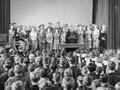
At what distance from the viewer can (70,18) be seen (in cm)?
1894

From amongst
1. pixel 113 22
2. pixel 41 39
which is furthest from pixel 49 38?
pixel 113 22

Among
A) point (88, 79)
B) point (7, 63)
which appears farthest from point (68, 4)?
point (88, 79)

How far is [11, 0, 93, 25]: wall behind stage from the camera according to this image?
1825 cm

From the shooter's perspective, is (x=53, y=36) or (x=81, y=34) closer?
(x=53, y=36)

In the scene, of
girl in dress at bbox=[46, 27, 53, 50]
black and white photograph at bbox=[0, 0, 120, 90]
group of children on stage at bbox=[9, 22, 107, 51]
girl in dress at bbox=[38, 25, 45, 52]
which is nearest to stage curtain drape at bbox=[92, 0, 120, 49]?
black and white photograph at bbox=[0, 0, 120, 90]

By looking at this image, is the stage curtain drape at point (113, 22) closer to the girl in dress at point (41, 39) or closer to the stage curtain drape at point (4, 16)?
the girl in dress at point (41, 39)

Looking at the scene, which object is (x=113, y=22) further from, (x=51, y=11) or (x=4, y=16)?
(x=4, y=16)

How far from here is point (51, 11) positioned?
1878cm

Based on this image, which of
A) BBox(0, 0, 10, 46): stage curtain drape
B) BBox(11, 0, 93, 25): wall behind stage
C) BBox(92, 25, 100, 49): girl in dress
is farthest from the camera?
BBox(11, 0, 93, 25): wall behind stage

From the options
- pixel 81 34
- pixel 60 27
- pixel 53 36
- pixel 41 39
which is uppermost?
pixel 60 27

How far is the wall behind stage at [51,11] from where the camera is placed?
18255 mm

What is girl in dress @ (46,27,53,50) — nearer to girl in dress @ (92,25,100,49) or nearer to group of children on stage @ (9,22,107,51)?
group of children on stage @ (9,22,107,51)

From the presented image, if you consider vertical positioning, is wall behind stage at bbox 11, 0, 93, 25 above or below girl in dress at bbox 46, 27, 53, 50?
above

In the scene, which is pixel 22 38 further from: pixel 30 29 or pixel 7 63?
pixel 7 63
